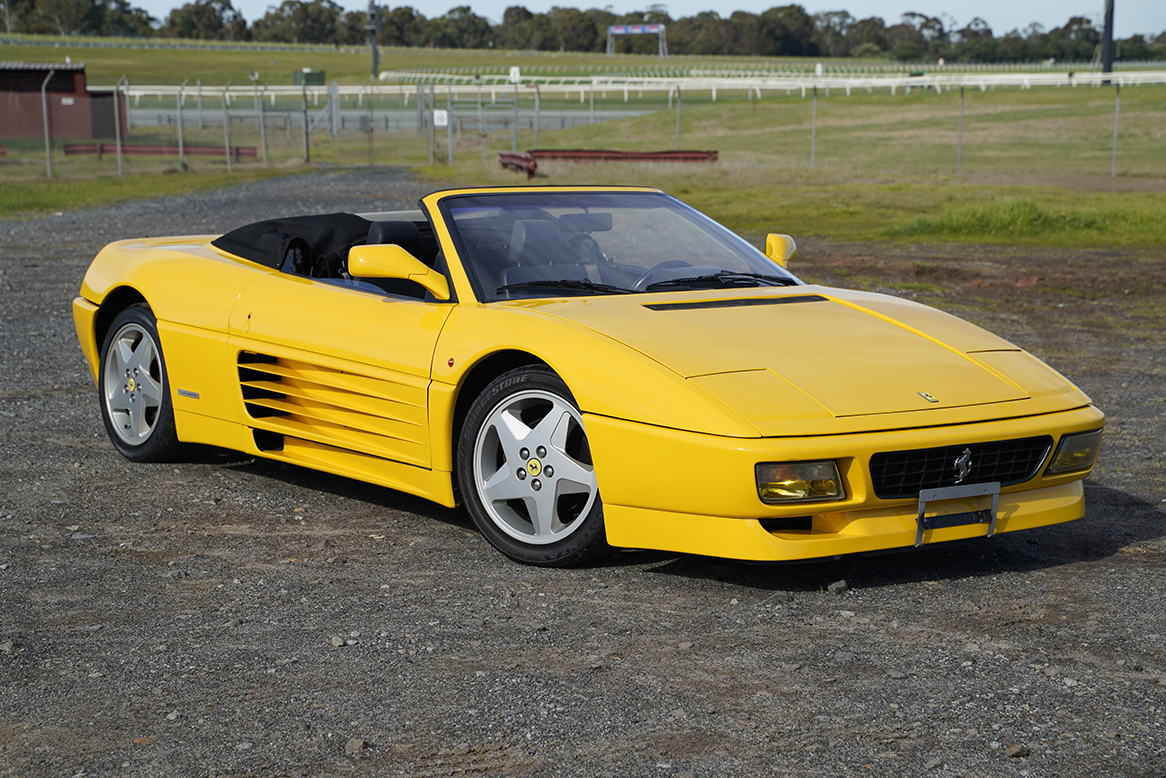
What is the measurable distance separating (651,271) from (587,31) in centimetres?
15925

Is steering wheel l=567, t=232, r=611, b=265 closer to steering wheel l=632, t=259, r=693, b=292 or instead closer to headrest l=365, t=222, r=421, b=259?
steering wheel l=632, t=259, r=693, b=292

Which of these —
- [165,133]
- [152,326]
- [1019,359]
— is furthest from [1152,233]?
[165,133]

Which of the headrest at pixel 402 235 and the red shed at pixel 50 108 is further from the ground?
the red shed at pixel 50 108

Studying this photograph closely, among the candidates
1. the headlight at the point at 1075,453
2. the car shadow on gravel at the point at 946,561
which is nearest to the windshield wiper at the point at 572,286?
the car shadow on gravel at the point at 946,561

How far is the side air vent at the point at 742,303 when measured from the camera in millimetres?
4430

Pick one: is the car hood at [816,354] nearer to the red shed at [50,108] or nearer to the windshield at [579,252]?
the windshield at [579,252]

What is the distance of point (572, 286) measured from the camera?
15.3 feet

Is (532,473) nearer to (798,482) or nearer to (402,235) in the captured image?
(798,482)

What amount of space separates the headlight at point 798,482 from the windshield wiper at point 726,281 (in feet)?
4.35

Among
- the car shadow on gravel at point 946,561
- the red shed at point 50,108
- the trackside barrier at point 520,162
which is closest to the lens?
the car shadow on gravel at point 946,561

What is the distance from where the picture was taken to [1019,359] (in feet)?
14.3

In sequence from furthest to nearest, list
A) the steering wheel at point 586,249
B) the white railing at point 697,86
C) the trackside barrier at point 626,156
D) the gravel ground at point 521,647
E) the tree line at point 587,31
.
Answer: the tree line at point 587,31 < the white railing at point 697,86 < the trackside barrier at point 626,156 < the steering wheel at point 586,249 < the gravel ground at point 521,647

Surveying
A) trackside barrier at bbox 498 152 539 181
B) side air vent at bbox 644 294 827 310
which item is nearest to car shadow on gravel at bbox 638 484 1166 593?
side air vent at bbox 644 294 827 310

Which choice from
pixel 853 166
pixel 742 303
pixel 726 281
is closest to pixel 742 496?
pixel 742 303
